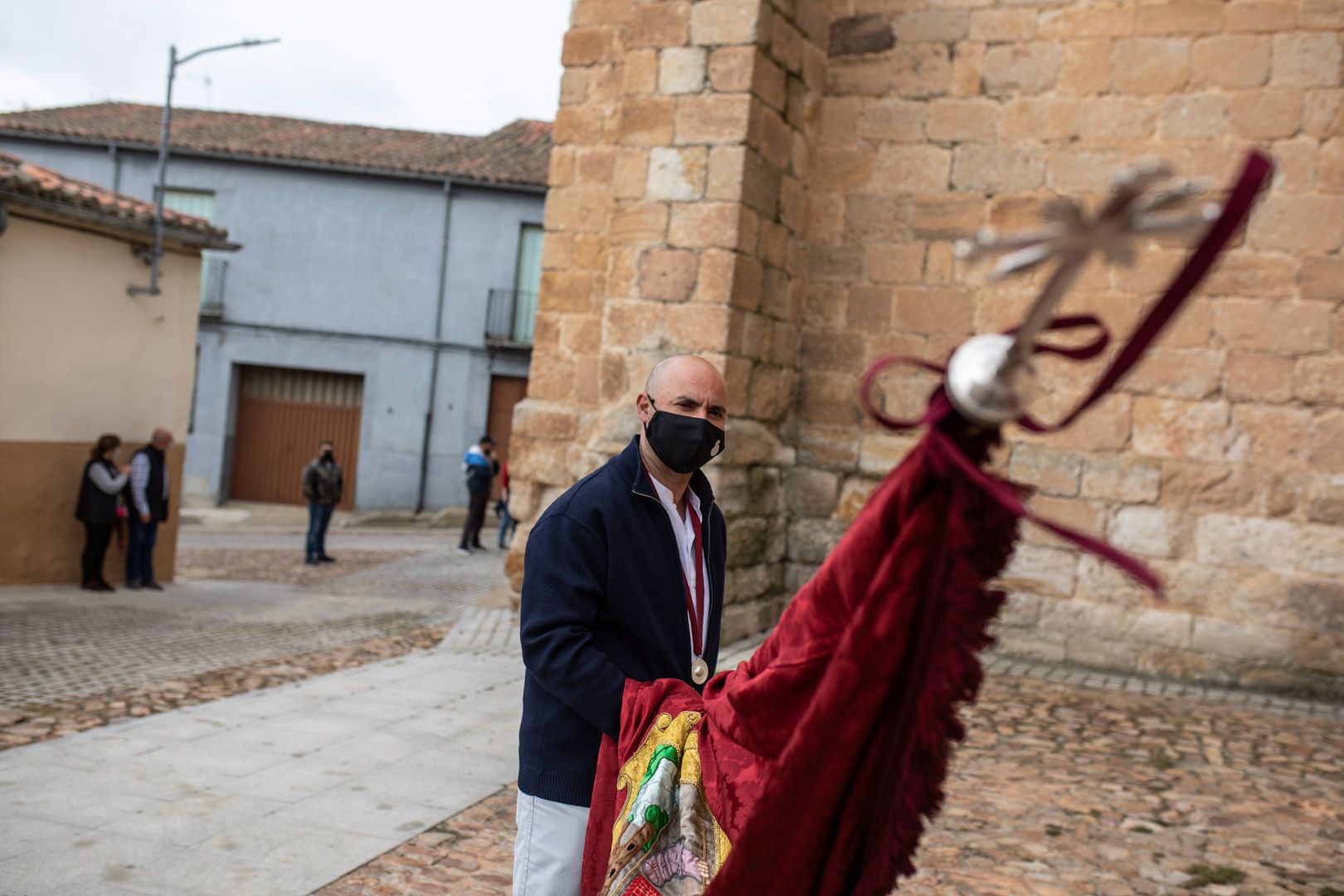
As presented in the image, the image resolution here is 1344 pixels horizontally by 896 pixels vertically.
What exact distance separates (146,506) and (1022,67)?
8756 mm

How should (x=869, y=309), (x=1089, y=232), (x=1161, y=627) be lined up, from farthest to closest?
(x=869, y=309), (x=1161, y=627), (x=1089, y=232)

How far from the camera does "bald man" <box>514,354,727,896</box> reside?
221 centimetres

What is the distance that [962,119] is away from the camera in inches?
304

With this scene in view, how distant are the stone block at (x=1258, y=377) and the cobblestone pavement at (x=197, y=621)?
639cm

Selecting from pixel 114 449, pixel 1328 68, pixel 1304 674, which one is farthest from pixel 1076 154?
pixel 114 449

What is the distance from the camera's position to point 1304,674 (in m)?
6.83

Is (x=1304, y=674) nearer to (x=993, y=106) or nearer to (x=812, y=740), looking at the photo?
(x=993, y=106)

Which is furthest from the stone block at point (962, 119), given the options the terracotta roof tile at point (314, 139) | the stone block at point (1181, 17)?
the terracotta roof tile at point (314, 139)

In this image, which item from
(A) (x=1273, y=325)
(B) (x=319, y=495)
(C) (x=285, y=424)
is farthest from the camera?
(C) (x=285, y=424)

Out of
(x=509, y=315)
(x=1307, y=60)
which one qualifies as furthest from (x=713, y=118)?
(x=509, y=315)

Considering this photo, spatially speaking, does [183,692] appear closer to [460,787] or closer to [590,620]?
[460,787]

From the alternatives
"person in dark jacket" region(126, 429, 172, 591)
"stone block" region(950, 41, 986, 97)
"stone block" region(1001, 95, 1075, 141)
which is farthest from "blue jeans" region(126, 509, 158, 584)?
"stone block" region(1001, 95, 1075, 141)

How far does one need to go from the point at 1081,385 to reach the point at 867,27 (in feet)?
9.45

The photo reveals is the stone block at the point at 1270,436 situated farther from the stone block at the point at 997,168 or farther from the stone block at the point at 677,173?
the stone block at the point at 677,173
